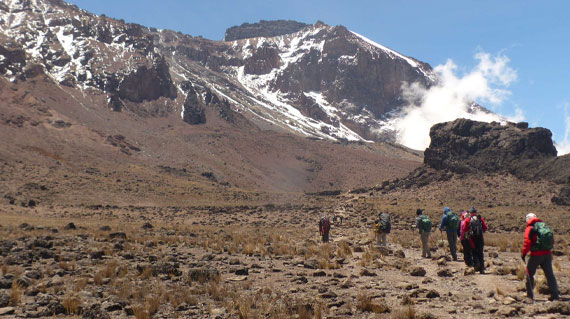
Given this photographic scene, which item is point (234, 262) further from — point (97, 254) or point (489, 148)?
point (489, 148)

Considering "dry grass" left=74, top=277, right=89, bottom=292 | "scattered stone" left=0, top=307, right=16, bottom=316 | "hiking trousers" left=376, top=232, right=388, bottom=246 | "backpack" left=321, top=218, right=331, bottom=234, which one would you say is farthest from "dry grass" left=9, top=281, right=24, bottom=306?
"backpack" left=321, top=218, right=331, bottom=234

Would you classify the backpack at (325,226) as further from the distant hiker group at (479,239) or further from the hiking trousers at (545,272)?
Result: the hiking trousers at (545,272)

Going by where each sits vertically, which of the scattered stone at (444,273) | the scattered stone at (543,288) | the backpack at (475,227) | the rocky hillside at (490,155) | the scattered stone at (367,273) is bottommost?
the scattered stone at (367,273)

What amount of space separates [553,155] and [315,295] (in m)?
59.4

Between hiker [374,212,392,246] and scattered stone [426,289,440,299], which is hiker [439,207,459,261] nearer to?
hiker [374,212,392,246]

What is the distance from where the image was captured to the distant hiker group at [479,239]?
9.19 meters

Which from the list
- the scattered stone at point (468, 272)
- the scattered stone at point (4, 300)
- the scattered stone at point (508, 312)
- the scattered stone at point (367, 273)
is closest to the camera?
the scattered stone at point (508, 312)

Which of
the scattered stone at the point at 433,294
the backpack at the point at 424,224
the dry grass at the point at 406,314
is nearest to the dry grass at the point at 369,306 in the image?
the dry grass at the point at 406,314

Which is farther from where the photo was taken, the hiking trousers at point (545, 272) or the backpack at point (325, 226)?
the backpack at point (325, 226)

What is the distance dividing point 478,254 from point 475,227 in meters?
0.76

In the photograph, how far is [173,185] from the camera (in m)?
72.4

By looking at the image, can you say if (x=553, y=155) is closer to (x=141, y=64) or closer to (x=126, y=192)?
(x=126, y=192)

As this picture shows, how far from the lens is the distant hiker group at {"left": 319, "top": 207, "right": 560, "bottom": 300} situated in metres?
9.19

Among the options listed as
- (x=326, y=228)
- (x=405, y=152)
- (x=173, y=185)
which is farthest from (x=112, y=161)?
(x=405, y=152)
